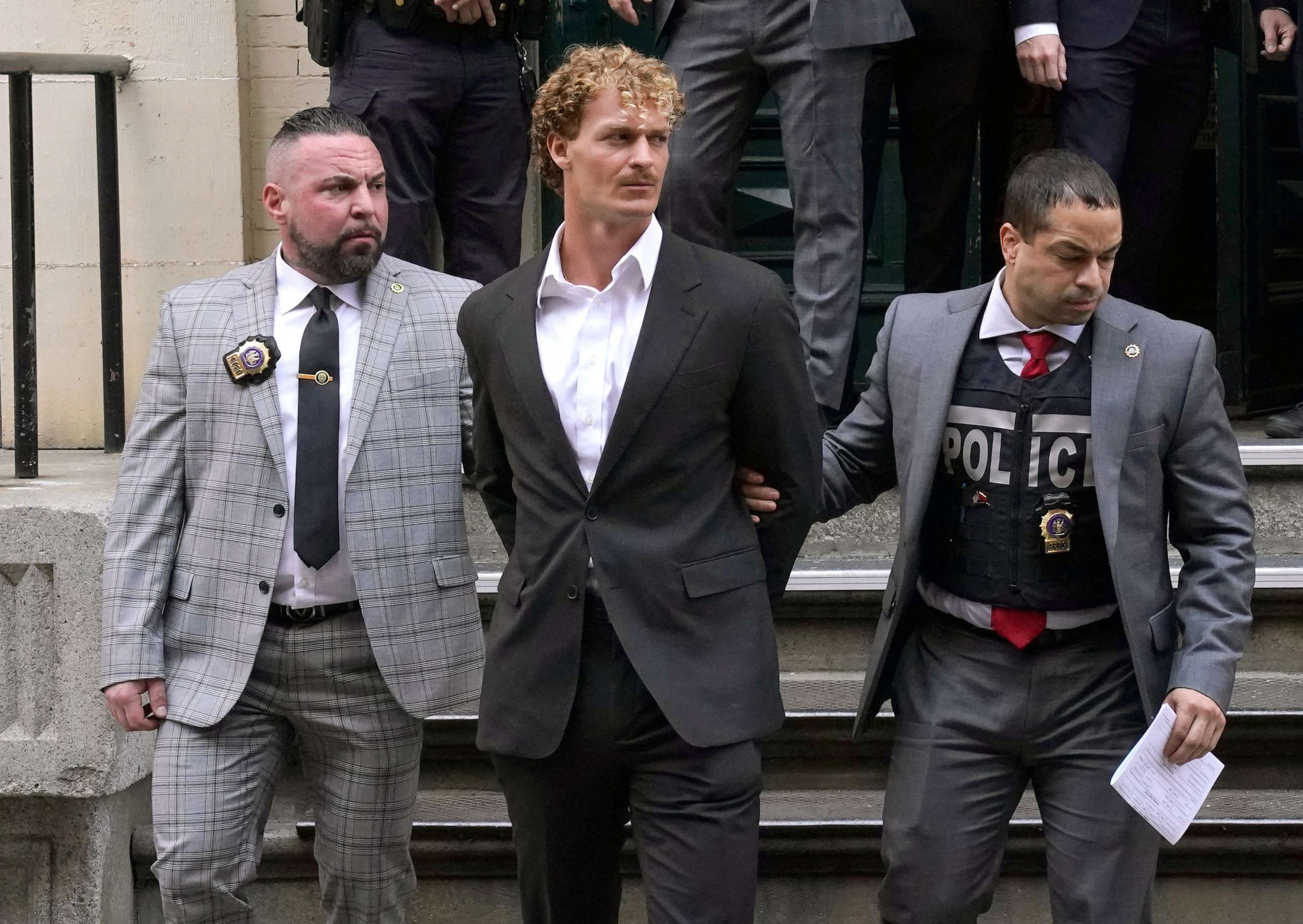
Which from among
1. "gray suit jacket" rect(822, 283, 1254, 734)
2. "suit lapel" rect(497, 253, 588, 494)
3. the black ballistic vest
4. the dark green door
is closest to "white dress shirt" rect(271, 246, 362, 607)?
→ "suit lapel" rect(497, 253, 588, 494)

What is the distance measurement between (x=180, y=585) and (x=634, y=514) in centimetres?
103

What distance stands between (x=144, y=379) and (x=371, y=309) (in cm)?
49

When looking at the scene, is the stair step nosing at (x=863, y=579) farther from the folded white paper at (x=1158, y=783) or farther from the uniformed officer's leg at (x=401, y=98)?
the folded white paper at (x=1158, y=783)

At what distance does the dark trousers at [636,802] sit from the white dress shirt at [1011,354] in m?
0.52

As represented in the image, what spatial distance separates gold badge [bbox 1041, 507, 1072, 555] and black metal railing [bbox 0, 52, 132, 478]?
278 cm

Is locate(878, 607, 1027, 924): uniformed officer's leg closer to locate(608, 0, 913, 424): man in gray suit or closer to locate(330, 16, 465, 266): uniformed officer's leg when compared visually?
locate(608, 0, 913, 424): man in gray suit

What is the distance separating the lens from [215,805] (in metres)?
3.20

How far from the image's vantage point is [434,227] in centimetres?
563

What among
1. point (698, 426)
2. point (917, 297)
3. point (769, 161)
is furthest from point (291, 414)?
point (769, 161)

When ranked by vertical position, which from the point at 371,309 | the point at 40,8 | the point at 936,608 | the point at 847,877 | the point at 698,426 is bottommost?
the point at 847,877

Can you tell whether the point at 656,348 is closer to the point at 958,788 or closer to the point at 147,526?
the point at 958,788

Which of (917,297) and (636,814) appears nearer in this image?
(636,814)

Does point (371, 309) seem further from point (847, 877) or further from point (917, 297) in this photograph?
point (847, 877)

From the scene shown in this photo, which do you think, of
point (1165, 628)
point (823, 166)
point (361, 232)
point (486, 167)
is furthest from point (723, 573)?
point (486, 167)
